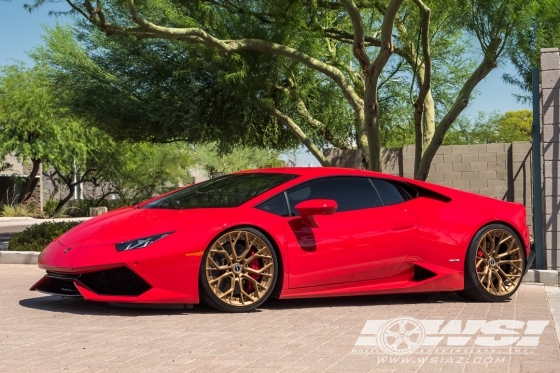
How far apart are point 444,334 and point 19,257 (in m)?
8.76

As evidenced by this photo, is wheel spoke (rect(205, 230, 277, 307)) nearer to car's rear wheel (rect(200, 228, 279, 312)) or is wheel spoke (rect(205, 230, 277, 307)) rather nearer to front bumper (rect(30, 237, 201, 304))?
car's rear wheel (rect(200, 228, 279, 312))

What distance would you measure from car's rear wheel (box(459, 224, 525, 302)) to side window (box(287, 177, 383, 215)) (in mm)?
1155

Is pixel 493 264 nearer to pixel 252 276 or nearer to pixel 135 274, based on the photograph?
pixel 252 276

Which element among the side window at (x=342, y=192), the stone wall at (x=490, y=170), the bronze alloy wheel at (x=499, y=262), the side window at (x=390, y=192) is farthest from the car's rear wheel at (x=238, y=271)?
the stone wall at (x=490, y=170)

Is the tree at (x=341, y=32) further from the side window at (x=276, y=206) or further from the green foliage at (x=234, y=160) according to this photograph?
the green foliage at (x=234, y=160)

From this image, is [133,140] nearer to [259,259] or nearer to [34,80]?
[259,259]

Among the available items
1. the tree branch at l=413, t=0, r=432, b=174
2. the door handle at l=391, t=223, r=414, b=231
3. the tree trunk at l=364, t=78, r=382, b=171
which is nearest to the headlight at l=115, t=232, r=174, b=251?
the door handle at l=391, t=223, r=414, b=231

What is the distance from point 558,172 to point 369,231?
12.3ft

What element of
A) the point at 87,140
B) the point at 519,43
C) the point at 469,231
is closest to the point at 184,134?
the point at 519,43

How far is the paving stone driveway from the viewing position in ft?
19.6

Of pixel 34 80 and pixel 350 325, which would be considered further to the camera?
pixel 34 80

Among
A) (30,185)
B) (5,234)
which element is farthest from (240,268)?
(30,185)

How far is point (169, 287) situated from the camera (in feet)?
26.0

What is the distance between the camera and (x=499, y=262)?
9461mm
